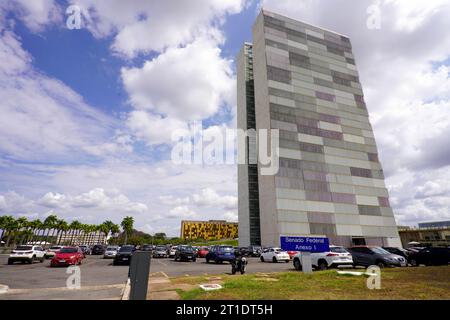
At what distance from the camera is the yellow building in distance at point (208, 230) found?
169250 mm

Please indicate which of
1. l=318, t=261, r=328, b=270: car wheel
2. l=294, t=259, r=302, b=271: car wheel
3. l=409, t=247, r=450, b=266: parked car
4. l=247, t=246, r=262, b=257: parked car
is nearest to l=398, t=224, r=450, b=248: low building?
l=247, t=246, r=262, b=257: parked car

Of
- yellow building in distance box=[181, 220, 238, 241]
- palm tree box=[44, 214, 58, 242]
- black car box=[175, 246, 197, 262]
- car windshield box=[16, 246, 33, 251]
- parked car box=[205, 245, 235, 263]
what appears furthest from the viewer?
yellow building in distance box=[181, 220, 238, 241]

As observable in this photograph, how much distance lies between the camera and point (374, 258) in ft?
52.2

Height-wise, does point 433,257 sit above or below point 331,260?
above

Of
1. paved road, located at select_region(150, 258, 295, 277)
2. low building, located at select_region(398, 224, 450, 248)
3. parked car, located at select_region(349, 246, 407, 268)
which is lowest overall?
paved road, located at select_region(150, 258, 295, 277)

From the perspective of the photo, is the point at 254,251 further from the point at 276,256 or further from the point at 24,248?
the point at 24,248

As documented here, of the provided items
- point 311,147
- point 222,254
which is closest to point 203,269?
point 222,254

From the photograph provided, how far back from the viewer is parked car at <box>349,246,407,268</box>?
1562cm

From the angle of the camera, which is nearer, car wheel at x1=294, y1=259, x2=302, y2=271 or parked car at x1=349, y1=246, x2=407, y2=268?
parked car at x1=349, y1=246, x2=407, y2=268

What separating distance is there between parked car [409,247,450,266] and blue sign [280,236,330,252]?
10.8m

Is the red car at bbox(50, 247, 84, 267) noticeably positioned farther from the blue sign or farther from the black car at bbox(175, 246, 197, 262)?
the blue sign

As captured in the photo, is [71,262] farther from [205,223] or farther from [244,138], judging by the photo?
[205,223]

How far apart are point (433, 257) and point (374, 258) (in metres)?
6.20

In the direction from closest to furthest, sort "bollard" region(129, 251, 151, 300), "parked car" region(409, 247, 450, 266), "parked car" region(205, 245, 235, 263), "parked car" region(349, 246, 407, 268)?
"bollard" region(129, 251, 151, 300)
"parked car" region(349, 246, 407, 268)
"parked car" region(409, 247, 450, 266)
"parked car" region(205, 245, 235, 263)
